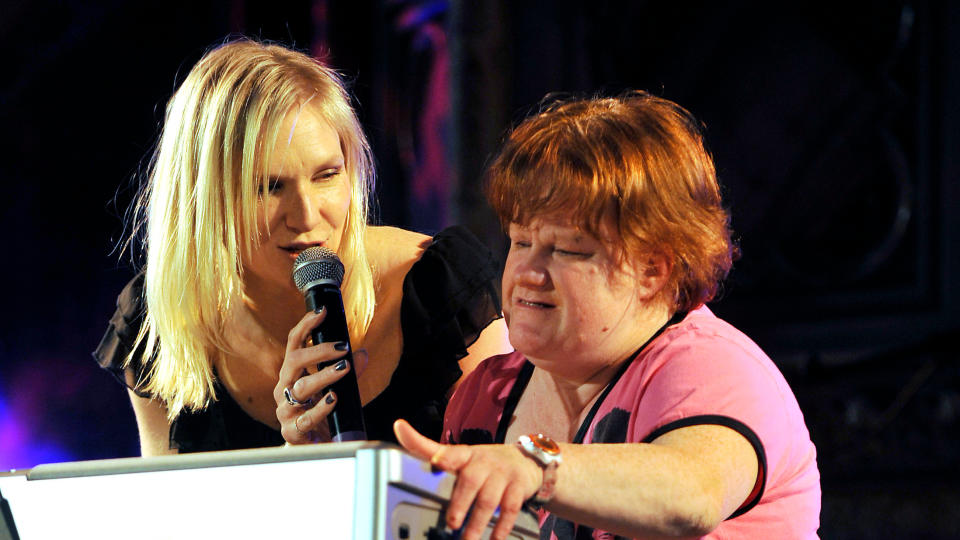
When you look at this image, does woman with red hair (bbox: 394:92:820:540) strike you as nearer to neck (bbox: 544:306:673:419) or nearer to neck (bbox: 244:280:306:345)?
neck (bbox: 544:306:673:419)

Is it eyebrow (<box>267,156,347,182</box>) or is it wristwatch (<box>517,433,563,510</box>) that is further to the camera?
eyebrow (<box>267,156,347,182</box>)

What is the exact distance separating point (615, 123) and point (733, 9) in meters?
2.93

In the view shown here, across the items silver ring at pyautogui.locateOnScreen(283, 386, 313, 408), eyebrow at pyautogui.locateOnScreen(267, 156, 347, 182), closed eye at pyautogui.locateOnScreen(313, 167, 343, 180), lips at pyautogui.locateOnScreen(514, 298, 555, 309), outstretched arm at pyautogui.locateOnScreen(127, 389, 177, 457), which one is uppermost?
eyebrow at pyautogui.locateOnScreen(267, 156, 347, 182)

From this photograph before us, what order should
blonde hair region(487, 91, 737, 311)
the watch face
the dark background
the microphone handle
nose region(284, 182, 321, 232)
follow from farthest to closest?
the dark background → nose region(284, 182, 321, 232) → the microphone handle → blonde hair region(487, 91, 737, 311) → the watch face

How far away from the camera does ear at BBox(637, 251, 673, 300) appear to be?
1090 mm

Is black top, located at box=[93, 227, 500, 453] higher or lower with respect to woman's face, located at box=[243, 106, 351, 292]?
lower

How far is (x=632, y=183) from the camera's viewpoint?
106 centimetres

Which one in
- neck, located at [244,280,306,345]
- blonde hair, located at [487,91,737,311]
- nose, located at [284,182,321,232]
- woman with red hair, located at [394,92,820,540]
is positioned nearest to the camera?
woman with red hair, located at [394,92,820,540]

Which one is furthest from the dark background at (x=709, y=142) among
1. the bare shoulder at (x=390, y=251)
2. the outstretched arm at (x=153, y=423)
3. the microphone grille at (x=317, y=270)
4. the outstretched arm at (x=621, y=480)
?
the outstretched arm at (x=621, y=480)

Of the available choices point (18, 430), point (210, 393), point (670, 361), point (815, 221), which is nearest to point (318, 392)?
point (670, 361)

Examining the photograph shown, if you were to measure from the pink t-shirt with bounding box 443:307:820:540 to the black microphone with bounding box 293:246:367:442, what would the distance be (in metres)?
0.28

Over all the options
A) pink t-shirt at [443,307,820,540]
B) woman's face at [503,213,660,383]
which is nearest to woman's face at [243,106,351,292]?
woman's face at [503,213,660,383]

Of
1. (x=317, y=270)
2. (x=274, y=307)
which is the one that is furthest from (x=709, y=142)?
(x=317, y=270)

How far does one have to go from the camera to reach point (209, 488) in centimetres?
70
